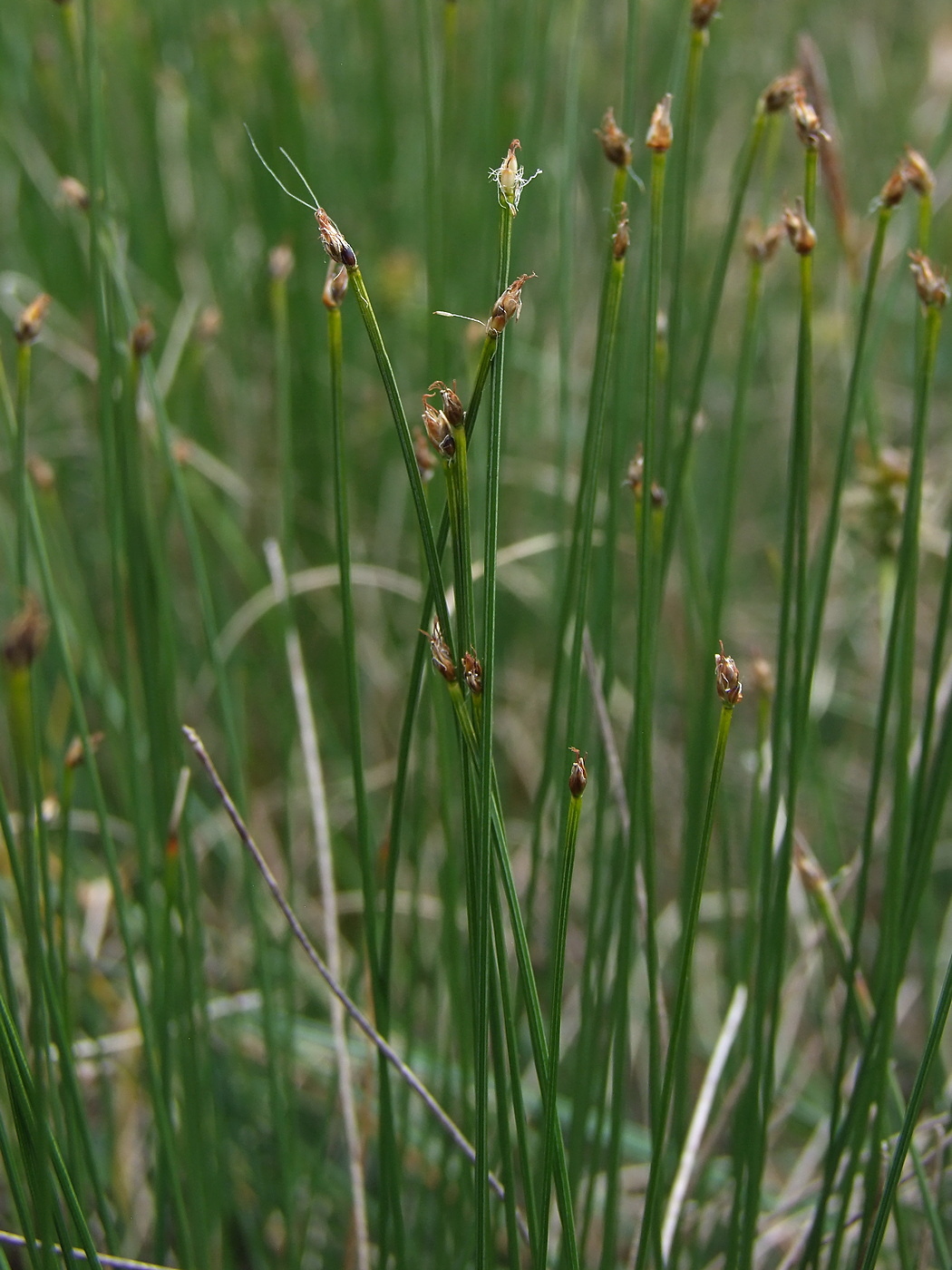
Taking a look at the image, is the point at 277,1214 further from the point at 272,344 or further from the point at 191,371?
the point at 272,344

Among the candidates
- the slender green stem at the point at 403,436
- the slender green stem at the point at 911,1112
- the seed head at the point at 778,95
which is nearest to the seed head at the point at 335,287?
the slender green stem at the point at 403,436

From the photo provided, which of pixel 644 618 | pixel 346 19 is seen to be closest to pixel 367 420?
pixel 346 19

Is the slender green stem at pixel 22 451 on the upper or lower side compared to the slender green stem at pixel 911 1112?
upper

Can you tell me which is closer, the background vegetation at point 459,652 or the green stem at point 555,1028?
the green stem at point 555,1028

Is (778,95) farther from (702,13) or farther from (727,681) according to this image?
(727,681)

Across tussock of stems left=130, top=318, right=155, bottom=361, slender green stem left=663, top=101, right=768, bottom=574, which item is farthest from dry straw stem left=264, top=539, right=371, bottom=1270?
slender green stem left=663, top=101, right=768, bottom=574

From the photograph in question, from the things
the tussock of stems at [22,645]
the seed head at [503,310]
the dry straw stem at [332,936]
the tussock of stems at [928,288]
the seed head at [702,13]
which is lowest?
the dry straw stem at [332,936]

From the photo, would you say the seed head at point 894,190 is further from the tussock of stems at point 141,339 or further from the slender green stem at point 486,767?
the tussock of stems at point 141,339
